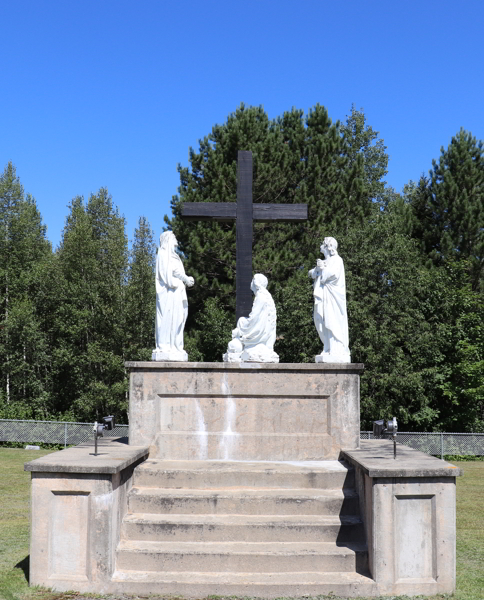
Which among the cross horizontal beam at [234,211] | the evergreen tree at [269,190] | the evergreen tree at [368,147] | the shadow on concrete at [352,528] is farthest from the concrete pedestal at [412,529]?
the evergreen tree at [368,147]

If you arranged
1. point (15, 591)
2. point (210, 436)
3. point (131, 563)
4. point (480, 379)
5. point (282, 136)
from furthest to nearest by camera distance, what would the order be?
1. point (282, 136)
2. point (480, 379)
3. point (210, 436)
4. point (131, 563)
5. point (15, 591)

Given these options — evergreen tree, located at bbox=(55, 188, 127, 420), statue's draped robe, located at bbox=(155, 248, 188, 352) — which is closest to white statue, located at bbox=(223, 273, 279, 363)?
statue's draped robe, located at bbox=(155, 248, 188, 352)

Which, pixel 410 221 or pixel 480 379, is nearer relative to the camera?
pixel 480 379

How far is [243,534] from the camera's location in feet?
23.5

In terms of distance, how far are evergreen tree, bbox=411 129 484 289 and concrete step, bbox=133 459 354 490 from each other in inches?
728

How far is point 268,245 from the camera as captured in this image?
77.9ft

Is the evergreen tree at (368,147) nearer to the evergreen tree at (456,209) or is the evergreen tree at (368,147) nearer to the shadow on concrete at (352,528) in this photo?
the evergreen tree at (456,209)

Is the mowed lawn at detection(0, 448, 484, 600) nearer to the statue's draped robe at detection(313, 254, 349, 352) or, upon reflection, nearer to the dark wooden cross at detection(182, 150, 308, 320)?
the statue's draped robe at detection(313, 254, 349, 352)

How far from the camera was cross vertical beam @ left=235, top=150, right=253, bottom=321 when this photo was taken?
425 inches

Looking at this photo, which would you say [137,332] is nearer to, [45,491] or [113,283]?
[113,283]

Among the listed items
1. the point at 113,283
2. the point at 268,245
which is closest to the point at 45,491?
the point at 268,245

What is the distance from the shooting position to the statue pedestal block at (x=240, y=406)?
9000mm

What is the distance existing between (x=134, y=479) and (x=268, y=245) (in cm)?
1641

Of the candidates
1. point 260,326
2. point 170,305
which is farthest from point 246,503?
point 170,305
